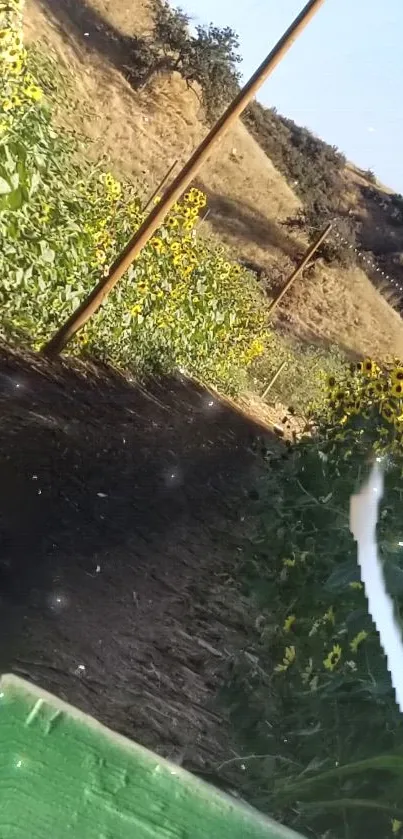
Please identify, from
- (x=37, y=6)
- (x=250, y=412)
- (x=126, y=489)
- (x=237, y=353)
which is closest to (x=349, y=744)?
(x=126, y=489)

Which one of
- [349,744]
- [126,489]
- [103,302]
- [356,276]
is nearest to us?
[349,744]

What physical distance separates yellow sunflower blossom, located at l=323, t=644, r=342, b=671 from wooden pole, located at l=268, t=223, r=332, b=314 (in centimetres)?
222

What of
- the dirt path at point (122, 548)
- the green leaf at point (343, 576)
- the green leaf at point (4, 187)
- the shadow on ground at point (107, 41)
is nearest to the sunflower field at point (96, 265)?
the green leaf at point (4, 187)

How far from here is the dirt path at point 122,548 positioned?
0.84 meters

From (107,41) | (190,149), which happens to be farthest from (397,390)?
(107,41)

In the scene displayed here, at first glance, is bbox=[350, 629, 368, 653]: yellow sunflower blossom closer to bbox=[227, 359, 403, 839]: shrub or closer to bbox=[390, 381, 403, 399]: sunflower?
bbox=[227, 359, 403, 839]: shrub

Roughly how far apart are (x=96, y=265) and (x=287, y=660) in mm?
1498

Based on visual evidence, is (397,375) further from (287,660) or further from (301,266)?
(301,266)

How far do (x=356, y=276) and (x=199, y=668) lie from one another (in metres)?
2.05

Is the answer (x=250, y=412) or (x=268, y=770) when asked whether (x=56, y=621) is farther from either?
(x=250, y=412)

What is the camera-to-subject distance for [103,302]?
2338 millimetres

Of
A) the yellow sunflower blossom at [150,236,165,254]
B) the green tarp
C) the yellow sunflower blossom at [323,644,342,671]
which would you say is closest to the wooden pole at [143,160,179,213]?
the yellow sunflower blossom at [150,236,165,254]

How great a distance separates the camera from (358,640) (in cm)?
83

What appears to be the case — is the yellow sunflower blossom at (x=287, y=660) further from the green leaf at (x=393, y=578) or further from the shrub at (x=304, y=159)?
the shrub at (x=304, y=159)
